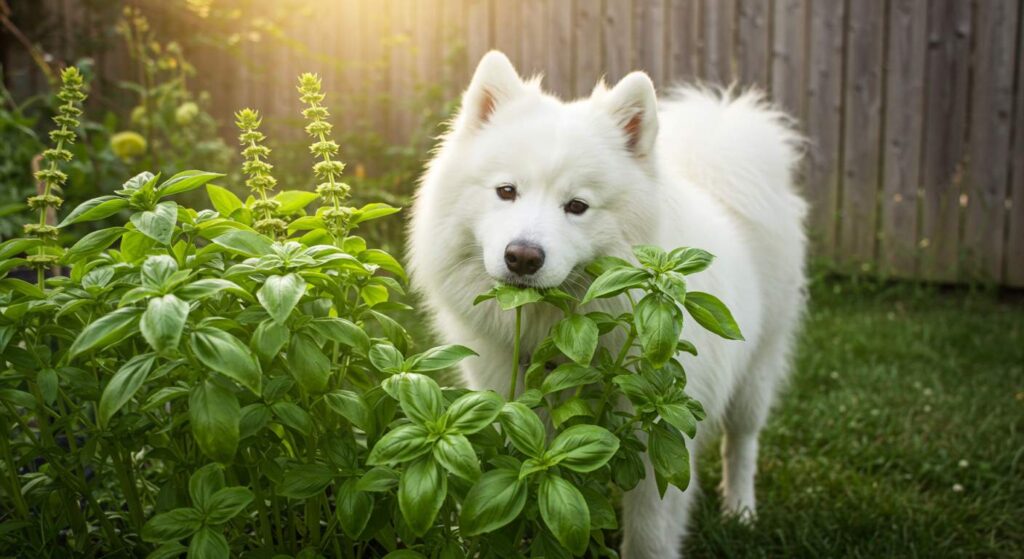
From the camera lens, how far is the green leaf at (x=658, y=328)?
143 centimetres

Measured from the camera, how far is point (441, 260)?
87.7 inches

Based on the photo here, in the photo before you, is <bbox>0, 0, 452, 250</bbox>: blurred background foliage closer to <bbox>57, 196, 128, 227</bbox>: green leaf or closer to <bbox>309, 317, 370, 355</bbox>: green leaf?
<bbox>57, 196, 128, 227</bbox>: green leaf

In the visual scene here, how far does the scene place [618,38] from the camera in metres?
6.15

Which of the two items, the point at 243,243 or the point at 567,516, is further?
the point at 243,243

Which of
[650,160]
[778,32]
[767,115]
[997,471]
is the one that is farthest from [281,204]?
[778,32]

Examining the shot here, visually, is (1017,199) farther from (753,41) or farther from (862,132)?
(753,41)

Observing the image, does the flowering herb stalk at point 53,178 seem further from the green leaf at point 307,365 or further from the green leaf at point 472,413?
the green leaf at point 472,413

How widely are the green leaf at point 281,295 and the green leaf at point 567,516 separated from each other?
0.50 m

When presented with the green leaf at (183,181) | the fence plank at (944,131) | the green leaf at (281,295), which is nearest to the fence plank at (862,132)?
the fence plank at (944,131)

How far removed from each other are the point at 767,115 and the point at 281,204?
223 centimetres

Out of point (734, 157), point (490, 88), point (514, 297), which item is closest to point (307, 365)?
point (514, 297)

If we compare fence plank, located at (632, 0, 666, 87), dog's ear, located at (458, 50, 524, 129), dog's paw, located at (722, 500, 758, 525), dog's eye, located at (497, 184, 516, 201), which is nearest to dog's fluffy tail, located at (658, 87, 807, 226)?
dog's ear, located at (458, 50, 524, 129)

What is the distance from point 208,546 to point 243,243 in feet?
1.70

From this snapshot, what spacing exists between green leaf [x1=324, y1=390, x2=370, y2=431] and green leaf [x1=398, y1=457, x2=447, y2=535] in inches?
6.7
